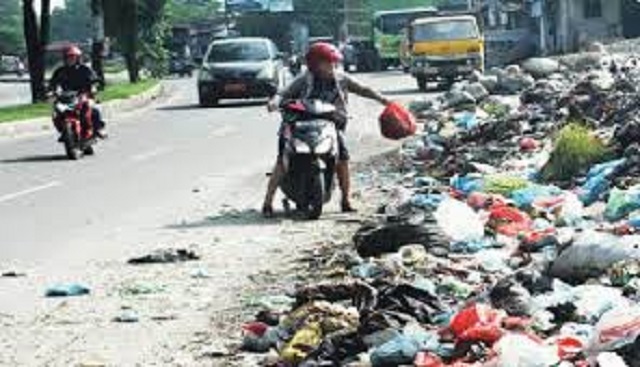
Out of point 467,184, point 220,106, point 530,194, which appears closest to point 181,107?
point 220,106

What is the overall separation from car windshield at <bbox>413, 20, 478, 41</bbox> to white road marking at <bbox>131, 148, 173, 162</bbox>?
1827 centimetres

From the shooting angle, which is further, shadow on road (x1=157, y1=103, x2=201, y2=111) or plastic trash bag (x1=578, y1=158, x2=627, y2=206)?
shadow on road (x1=157, y1=103, x2=201, y2=111)

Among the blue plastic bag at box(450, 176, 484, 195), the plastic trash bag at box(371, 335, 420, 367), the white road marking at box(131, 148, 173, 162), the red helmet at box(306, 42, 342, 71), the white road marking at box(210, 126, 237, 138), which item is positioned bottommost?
the white road marking at box(210, 126, 237, 138)

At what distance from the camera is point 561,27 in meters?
59.8

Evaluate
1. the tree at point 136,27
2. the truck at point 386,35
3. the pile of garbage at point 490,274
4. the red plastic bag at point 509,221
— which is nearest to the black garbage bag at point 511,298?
the pile of garbage at point 490,274

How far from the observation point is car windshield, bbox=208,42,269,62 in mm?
35003

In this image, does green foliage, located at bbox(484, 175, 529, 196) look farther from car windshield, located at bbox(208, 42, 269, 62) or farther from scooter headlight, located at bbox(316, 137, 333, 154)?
car windshield, located at bbox(208, 42, 269, 62)

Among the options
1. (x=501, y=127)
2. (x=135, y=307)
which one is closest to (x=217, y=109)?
(x=501, y=127)

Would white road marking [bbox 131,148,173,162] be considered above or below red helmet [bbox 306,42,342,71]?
below

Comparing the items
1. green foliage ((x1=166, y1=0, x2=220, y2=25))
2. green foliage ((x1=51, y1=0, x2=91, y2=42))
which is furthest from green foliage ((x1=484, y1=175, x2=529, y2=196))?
green foliage ((x1=51, y1=0, x2=91, y2=42))

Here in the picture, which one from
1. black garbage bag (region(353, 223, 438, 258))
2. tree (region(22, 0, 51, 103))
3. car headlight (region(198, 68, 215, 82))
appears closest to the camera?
black garbage bag (region(353, 223, 438, 258))

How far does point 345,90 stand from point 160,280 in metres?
3.96

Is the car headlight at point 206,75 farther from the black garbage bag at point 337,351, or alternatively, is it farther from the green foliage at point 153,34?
the black garbage bag at point 337,351

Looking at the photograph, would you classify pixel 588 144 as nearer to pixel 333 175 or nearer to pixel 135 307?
pixel 333 175
